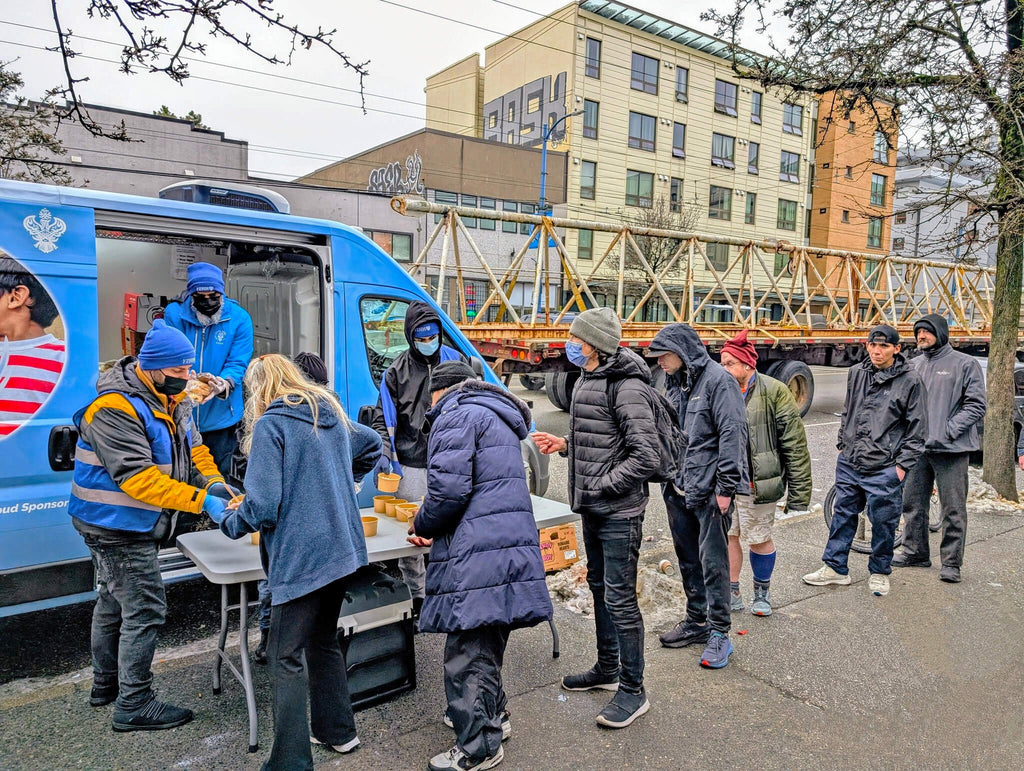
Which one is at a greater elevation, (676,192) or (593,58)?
(593,58)

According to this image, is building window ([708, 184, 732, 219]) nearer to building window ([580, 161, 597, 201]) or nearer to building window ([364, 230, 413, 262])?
building window ([580, 161, 597, 201])

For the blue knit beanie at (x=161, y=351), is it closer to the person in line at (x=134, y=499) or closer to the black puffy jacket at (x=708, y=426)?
the person in line at (x=134, y=499)

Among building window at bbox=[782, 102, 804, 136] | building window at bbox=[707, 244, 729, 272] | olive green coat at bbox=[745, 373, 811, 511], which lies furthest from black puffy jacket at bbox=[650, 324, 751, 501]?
building window at bbox=[782, 102, 804, 136]

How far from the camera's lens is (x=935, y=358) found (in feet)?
19.1

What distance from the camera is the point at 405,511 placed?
3.91 metres

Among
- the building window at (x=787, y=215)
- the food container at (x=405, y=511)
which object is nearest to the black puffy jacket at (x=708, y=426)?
the food container at (x=405, y=511)

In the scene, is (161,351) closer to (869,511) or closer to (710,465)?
(710,465)

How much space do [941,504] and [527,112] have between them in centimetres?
3665

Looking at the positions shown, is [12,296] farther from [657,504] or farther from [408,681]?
[657,504]

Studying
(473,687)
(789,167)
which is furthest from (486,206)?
(473,687)

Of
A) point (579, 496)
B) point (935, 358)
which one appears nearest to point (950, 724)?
point (579, 496)

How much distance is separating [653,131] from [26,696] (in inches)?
1523

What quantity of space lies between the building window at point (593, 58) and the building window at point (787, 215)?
14300 mm

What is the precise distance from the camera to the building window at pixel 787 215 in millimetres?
43406
